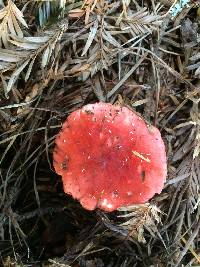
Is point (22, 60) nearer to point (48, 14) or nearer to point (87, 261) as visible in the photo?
point (48, 14)

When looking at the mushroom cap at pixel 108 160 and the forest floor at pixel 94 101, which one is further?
the forest floor at pixel 94 101

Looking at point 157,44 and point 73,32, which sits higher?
point 73,32

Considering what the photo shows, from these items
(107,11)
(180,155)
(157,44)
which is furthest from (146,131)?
(107,11)

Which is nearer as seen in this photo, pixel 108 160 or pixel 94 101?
pixel 108 160

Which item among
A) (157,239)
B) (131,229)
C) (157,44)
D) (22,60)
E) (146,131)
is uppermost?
(22,60)

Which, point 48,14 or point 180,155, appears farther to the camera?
point 180,155

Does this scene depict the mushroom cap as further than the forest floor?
No

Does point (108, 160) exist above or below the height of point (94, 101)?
below
